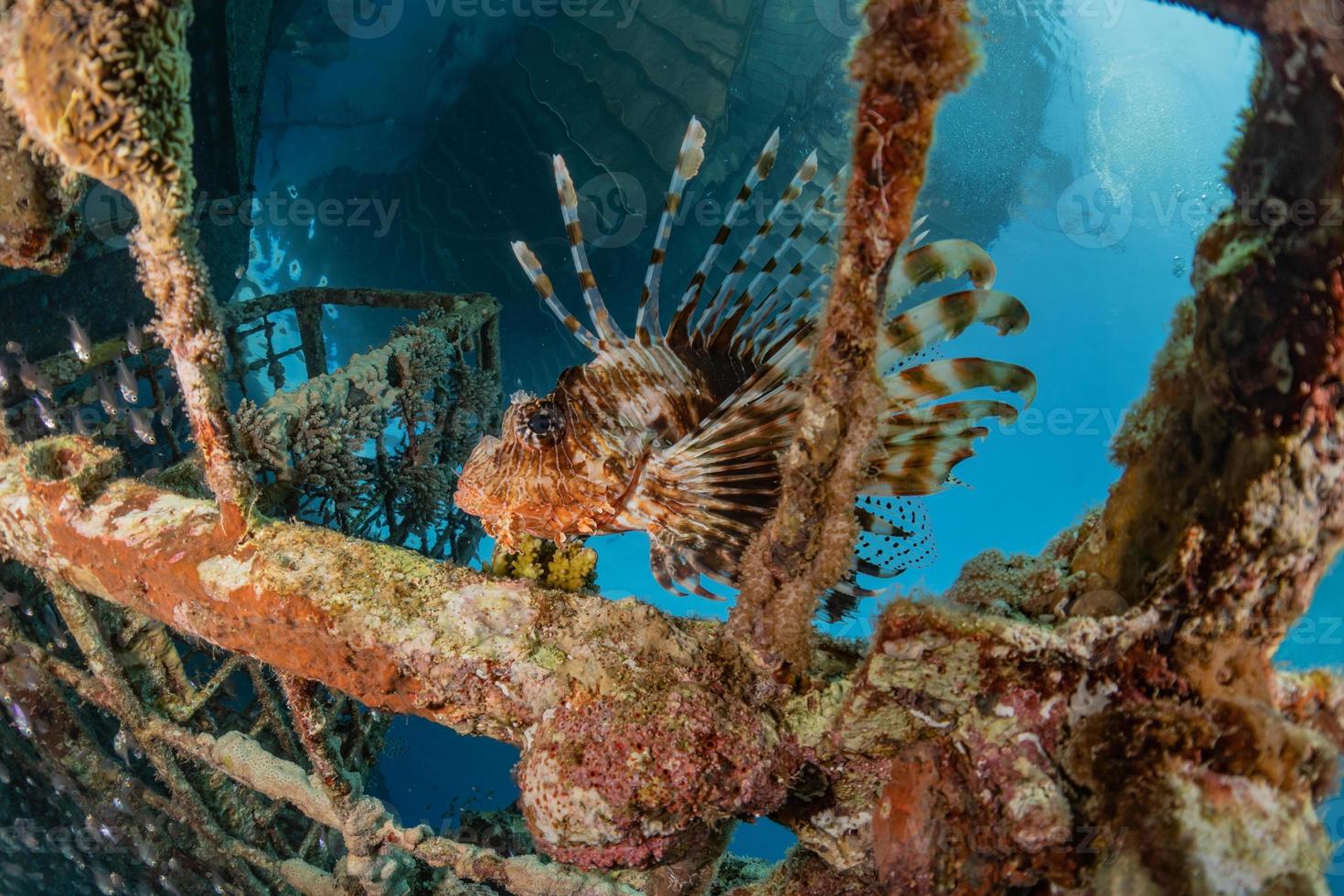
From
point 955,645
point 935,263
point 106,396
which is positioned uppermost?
point 935,263

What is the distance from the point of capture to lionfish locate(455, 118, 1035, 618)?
241 centimetres

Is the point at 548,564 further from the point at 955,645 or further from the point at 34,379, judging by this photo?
the point at 34,379

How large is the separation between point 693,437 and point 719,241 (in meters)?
1.09

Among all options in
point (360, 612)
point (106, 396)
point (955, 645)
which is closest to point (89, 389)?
point (106, 396)

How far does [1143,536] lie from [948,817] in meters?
0.70

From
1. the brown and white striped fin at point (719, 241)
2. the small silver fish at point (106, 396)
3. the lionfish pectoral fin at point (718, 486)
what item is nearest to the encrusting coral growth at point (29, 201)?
the lionfish pectoral fin at point (718, 486)

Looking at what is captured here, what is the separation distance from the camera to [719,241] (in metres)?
3.20

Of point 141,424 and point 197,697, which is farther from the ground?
point 141,424

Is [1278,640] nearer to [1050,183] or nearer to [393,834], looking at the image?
[393,834]

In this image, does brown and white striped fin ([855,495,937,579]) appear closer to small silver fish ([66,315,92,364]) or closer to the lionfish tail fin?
the lionfish tail fin

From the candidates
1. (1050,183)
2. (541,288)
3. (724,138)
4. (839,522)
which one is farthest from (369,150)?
(1050,183)

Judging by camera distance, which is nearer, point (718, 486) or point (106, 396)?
point (718, 486)

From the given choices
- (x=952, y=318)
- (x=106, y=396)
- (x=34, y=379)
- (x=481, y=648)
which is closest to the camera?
(x=952, y=318)

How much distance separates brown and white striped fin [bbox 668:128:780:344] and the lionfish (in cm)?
1
